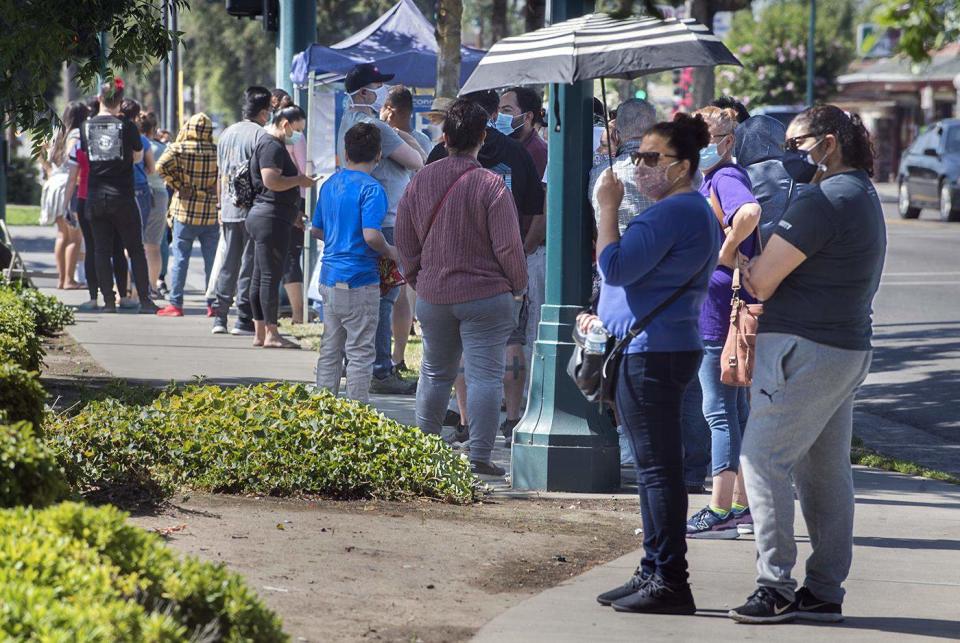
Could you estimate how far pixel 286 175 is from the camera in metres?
12.2

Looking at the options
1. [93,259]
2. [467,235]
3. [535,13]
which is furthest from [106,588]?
[535,13]

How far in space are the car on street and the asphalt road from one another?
6.40 metres

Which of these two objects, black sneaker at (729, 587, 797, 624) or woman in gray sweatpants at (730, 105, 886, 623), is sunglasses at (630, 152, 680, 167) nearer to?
woman in gray sweatpants at (730, 105, 886, 623)

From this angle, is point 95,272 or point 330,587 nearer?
point 330,587

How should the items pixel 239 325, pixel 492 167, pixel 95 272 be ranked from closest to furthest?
pixel 492 167 → pixel 239 325 → pixel 95 272

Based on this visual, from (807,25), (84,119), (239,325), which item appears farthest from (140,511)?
(807,25)

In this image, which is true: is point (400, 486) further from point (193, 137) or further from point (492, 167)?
point (193, 137)

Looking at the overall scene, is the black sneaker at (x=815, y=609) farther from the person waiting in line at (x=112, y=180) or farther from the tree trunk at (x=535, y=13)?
the tree trunk at (x=535, y=13)

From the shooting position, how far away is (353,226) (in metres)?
8.77

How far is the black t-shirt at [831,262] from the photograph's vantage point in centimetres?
533

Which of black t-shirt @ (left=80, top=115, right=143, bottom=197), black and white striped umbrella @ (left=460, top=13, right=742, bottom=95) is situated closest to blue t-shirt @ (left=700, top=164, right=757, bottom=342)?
black and white striped umbrella @ (left=460, top=13, right=742, bottom=95)

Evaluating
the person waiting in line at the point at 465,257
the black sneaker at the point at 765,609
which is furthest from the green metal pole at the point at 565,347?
the black sneaker at the point at 765,609

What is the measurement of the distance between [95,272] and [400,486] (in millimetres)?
8621

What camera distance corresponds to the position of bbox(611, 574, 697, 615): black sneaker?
5.48 meters
